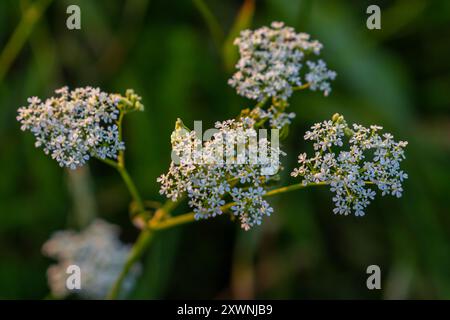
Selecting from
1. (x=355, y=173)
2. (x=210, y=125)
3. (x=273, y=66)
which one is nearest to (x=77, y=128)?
(x=273, y=66)

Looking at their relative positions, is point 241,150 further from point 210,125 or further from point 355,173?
point 210,125

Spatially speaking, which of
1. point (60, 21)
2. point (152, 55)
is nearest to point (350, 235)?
point (152, 55)

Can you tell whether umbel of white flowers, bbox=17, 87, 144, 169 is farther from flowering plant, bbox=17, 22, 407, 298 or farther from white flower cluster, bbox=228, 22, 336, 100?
white flower cluster, bbox=228, 22, 336, 100

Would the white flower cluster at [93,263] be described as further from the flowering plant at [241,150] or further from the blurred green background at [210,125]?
the flowering plant at [241,150]

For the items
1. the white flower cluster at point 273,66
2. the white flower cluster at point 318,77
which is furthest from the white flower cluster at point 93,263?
the white flower cluster at point 318,77

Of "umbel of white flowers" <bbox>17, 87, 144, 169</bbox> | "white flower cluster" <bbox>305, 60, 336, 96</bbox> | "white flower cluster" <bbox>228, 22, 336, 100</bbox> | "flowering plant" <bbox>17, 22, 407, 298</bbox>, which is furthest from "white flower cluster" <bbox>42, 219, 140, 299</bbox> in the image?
"white flower cluster" <bbox>305, 60, 336, 96</bbox>

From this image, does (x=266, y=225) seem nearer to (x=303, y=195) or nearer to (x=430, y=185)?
(x=303, y=195)
